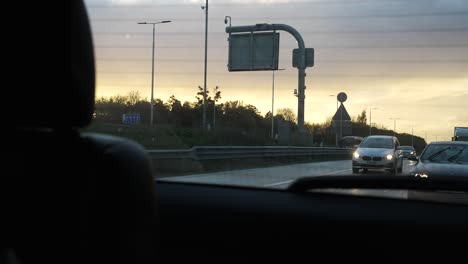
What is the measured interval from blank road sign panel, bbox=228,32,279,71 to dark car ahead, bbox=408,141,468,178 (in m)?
10.2

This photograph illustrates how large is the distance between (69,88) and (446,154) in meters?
9.71

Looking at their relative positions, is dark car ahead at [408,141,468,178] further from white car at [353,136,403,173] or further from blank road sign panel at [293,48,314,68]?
white car at [353,136,403,173]

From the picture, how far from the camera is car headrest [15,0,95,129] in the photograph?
1.83 meters

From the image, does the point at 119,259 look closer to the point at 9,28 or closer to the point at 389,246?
the point at 9,28

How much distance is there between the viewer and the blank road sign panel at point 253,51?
67.6 feet

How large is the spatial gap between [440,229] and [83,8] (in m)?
1.79

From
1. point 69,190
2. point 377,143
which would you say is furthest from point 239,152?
point 69,190

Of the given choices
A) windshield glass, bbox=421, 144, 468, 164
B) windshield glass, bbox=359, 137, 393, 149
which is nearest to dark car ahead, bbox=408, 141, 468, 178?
windshield glass, bbox=421, 144, 468, 164

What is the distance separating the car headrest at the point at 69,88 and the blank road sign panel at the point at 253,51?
1886 cm

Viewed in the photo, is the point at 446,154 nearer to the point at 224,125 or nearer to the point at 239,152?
the point at 239,152

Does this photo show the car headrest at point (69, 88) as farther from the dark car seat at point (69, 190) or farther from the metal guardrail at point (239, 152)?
the metal guardrail at point (239, 152)

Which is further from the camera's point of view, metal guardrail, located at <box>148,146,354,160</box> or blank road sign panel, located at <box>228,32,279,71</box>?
blank road sign panel, located at <box>228,32,279,71</box>

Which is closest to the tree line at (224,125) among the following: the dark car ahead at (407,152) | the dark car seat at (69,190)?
the dark car ahead at (407,152)

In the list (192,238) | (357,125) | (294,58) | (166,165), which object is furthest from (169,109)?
(192,238)
